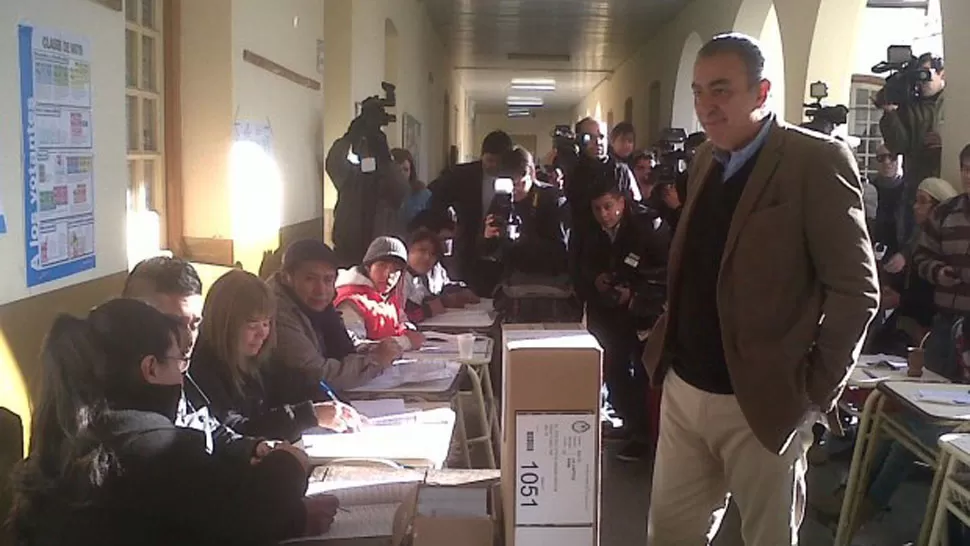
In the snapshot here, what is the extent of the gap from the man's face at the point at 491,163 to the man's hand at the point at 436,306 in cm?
100

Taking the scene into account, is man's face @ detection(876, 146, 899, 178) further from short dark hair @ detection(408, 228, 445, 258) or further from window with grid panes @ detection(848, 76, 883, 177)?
window with grid panes @ detection(848, 76, 883, 177)

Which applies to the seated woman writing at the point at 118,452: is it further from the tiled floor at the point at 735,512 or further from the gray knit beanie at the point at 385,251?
the tiled floor at the point at 735,512

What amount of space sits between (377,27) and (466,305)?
3.05 metres

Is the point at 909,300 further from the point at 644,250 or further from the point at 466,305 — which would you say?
the point at 466,305

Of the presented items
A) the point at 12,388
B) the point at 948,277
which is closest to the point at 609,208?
the point at 948,277

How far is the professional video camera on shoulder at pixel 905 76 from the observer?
17.1 feet

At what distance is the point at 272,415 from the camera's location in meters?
2.54

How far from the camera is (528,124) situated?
103 ft

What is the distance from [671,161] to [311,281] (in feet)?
11.2

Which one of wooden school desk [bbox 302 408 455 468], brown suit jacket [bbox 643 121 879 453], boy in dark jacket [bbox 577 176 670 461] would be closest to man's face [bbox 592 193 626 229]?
boy in dark jacket [bbox 577 176 670 461]

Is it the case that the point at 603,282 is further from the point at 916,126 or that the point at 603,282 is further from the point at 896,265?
the point at 916,126

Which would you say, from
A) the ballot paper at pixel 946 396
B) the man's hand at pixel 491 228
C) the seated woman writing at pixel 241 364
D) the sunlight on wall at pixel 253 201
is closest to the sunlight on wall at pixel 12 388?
the seated woman writing at pixel 241 364

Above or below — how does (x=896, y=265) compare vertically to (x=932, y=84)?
below

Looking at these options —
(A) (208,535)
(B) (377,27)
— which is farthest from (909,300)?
(B) (377,27)
